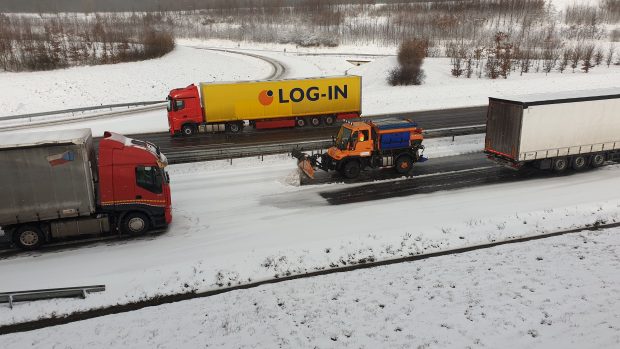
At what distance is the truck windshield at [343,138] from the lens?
2098 centimetres

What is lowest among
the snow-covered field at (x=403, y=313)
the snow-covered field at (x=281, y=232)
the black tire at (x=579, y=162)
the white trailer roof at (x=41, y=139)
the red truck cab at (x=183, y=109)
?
the snow-covered field at (x=281, y=232)

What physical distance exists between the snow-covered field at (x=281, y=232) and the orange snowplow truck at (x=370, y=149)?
1.28 metres

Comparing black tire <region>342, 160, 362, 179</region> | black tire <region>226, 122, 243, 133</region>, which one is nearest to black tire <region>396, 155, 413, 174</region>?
black tire <region>342, 160, 362, 179</region>

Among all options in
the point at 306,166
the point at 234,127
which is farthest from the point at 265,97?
the point at 306,166

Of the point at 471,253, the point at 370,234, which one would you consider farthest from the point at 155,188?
the point at 471,253

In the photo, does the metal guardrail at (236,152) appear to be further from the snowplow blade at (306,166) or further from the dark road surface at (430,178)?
the dark road surface at (430,178)

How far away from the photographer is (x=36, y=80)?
159ft

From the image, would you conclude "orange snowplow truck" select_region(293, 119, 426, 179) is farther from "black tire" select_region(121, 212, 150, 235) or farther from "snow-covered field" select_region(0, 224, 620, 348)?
"snow-covered field" select_region(0, 224, 620, 348)

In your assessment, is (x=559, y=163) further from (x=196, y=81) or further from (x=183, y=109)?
(x=196, y=81)

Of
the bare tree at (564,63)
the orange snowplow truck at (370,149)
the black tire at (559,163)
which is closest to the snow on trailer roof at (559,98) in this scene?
the black tire at (559,163)

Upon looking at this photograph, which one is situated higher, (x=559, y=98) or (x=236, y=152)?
(x=559, y=98)

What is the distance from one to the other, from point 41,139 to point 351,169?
13.0 meters

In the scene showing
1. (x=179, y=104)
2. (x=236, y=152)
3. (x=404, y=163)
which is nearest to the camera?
(x=404, y=163)

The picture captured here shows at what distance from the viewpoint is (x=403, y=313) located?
428 inches
